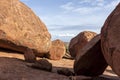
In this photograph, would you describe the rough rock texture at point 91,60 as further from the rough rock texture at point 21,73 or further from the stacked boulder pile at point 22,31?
the stacked boulder pile at point 22,31

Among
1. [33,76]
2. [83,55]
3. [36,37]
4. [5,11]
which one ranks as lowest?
[33,76]

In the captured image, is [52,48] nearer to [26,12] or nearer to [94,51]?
[26,12]

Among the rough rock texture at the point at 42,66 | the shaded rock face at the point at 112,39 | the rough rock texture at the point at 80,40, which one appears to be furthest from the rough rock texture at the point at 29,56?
the rough rock texture at the point at 80,40

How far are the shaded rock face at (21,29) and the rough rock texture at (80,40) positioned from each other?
417cm

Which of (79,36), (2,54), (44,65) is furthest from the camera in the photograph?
(79,36)


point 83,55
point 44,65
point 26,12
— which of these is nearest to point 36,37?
point 26,12

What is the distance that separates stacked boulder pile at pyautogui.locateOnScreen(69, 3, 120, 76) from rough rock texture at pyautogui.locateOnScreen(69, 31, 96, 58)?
8.17m

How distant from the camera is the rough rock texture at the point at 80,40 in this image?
2034cm

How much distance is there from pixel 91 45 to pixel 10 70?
3108 mm

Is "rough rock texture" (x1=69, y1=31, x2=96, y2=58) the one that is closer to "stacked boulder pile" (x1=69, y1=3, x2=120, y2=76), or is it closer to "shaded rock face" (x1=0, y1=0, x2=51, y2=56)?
"shaded rock face" (x1=0, y1=0, x2=51, y2=56)

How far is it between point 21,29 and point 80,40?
6297 millimetres

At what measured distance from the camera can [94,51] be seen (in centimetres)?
1142

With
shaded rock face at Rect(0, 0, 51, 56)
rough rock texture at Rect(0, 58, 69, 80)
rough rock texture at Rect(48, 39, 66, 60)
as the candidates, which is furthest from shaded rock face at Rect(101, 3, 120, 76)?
rough rock texture at Rect(48, 39, 66, 60)

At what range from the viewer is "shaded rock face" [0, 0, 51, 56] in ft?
48.3
